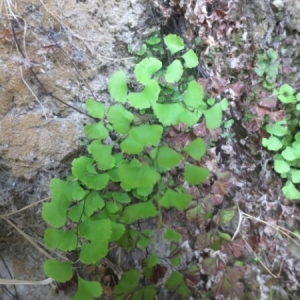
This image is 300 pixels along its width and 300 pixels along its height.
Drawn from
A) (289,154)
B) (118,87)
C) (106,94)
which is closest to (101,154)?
(118,87)

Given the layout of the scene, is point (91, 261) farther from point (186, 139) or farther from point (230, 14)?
point (230, 14)

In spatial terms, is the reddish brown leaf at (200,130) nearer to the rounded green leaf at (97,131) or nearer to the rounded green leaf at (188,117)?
the rounded green leaf at (188,117)

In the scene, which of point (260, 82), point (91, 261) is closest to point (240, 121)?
point (260, 82)

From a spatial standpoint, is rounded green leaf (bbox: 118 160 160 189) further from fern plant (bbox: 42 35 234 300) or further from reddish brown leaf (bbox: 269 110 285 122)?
reddish brown leaf (bbox: 269 110 285 122)

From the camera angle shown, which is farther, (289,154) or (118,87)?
(289,154)

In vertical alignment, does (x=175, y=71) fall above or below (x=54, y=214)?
above

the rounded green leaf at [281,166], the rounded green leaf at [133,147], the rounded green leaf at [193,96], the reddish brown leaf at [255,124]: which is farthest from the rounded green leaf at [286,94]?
the rounded green leaf at [133,147]

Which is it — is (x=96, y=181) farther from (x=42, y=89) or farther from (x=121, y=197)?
(x=42, y=89)
